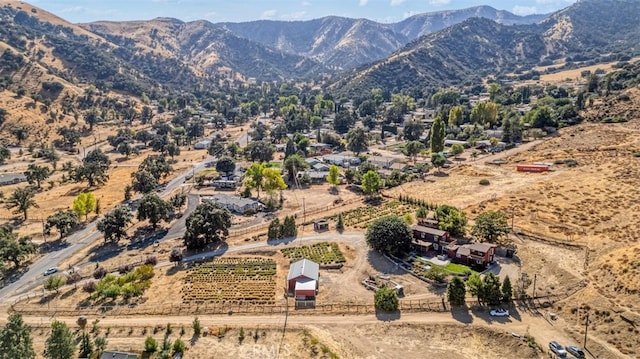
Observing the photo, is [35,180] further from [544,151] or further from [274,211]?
[544,151]

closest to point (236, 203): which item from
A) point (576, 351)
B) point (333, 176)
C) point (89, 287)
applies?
point (333, 176)

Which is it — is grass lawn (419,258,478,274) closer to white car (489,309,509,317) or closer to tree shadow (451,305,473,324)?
tree shadow (451,305,473,324)

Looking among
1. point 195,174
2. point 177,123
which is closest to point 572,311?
point 195,174

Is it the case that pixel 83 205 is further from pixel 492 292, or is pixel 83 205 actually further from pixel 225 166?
pixel 492 292

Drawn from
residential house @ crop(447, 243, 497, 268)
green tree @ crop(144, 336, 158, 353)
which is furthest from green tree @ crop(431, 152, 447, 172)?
green tree @ crop(144, 336, 158, 353)

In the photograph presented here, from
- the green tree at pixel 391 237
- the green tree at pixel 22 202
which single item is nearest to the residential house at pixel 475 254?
the green tree at pixel 391 237

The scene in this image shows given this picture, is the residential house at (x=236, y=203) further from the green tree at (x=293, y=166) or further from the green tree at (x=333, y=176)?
the green tree at (x=333, y=176)
